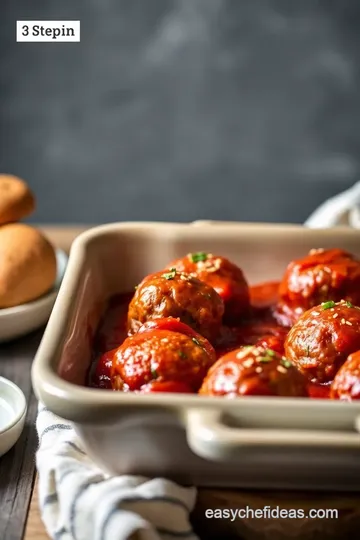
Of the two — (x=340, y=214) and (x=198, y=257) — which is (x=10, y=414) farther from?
(x=340, y=214)

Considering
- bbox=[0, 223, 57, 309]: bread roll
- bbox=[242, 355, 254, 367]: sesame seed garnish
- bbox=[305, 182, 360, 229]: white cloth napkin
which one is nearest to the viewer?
bbox=[242, 355, 254, 367]: sesame seed garnish

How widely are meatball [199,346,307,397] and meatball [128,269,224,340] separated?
0.76 feet

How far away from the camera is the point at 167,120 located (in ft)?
9.75

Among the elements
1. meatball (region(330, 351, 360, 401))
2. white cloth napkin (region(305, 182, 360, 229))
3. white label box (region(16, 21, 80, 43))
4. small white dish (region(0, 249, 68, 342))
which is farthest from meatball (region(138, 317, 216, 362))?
white label box (region(16, 21, 80, 43))

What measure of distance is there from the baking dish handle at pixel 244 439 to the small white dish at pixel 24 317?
2.25ft

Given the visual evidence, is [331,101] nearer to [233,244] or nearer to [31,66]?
[31,66]

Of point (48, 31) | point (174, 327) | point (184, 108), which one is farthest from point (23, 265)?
point (184, 108)

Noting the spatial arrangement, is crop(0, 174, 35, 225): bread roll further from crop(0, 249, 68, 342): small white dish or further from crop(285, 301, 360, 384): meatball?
crop(285, 301, 360, 384): meatball

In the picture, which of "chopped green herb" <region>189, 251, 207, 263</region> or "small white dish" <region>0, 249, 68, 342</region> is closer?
"chopped green herb" <region>189, 251, 207, 263</region>

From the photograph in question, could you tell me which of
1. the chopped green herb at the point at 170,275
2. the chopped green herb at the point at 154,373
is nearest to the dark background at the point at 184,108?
the chopped green herb at the point at 170,275

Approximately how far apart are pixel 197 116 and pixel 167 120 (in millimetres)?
96

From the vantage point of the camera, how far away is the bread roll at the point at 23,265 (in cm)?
156

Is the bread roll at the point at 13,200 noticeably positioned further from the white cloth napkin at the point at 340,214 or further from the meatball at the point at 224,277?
the white cloth napkin at the point at 340,214

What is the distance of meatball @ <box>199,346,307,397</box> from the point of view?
3.36ft
